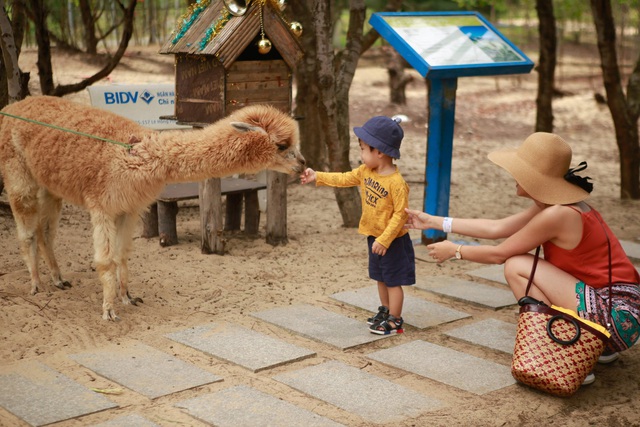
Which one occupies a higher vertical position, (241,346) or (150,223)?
(150,223)

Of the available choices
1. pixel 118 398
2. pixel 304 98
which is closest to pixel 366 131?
pixel 118 398

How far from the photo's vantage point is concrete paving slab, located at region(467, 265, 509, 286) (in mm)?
6996

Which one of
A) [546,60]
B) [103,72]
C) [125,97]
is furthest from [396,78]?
[125,97]

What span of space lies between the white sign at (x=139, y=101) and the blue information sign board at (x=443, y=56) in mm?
2912

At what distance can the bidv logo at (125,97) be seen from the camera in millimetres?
8914

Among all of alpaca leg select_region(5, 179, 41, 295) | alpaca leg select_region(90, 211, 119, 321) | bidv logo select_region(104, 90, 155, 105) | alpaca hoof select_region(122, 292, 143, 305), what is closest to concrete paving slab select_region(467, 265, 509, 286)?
alpaca hoof select_region(122, 292, 143, 305)

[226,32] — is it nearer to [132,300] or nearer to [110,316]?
[132,300]

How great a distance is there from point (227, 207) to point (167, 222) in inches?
34.4

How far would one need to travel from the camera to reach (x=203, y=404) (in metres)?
4.30

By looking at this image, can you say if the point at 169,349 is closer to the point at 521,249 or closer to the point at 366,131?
the point at 366,131

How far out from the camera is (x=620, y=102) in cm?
971

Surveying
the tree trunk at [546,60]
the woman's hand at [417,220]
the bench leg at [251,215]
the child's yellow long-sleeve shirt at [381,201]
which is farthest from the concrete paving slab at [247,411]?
the tree trunk at [546,60]

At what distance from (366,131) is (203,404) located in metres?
2.09

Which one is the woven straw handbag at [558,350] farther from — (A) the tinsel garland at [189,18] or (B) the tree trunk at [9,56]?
(B) the tree trunk at [9,56]
